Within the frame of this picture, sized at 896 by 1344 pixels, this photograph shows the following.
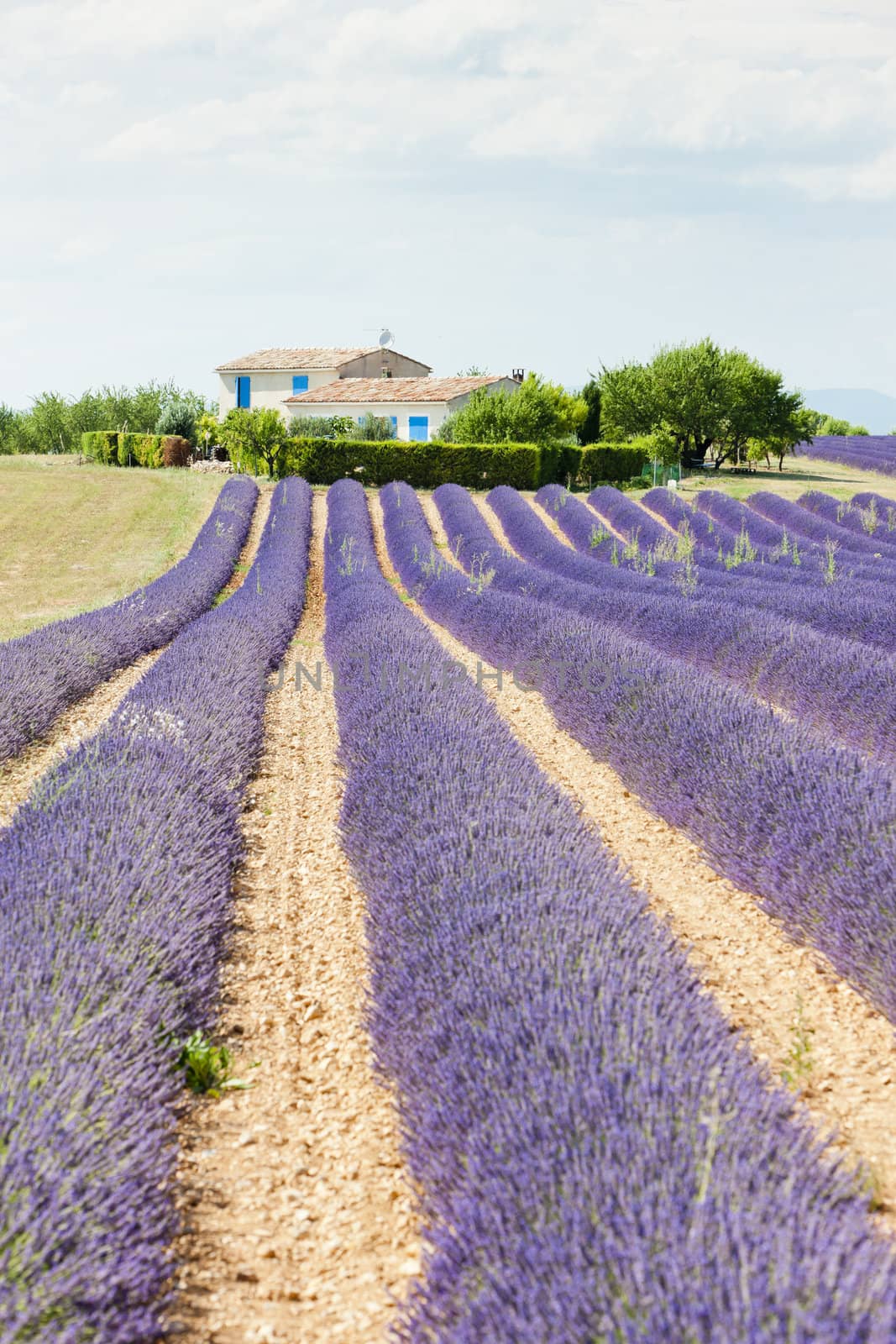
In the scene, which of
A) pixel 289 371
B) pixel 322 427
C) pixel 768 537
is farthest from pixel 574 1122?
pixel 289 371

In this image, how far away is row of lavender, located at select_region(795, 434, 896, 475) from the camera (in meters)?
28.8

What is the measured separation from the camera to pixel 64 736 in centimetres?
599

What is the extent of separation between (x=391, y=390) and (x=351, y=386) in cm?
167

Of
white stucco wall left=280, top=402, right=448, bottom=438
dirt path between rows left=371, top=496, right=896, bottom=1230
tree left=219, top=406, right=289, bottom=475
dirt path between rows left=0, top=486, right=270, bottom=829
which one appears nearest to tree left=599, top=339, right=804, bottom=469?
white stucco wall left=280, top=402, right=448, bottom=438

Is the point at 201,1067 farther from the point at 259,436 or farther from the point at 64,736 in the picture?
the point at 259,436

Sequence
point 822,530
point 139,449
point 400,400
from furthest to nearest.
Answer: point 400,400
point 139,449
point 822,530

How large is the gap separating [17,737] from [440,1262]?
4.69 meters

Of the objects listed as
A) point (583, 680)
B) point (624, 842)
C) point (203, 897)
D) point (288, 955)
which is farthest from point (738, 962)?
point (583, 680)

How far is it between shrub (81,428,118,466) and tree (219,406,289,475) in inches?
226

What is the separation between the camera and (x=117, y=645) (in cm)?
802

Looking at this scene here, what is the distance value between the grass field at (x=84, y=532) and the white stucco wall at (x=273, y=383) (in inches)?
446

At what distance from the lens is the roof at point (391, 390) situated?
102 ft

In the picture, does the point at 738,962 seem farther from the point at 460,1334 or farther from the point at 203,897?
the point at 460,1334

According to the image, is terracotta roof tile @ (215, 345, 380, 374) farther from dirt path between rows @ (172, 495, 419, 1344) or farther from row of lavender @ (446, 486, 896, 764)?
dirt path between rows @ (172, 495, 419, 1344)
